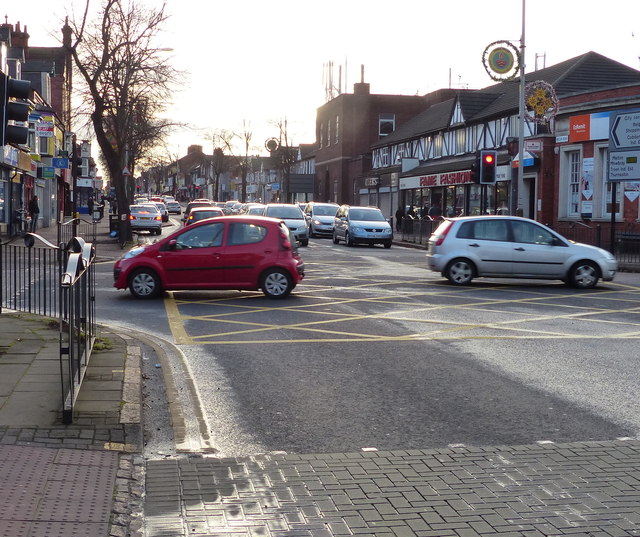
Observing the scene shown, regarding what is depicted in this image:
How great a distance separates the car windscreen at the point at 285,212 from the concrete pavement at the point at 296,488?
29.4 metres

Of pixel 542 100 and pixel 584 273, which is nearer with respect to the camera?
pixel 584 273

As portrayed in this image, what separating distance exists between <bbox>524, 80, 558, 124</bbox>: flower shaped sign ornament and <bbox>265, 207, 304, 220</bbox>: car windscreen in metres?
10.0

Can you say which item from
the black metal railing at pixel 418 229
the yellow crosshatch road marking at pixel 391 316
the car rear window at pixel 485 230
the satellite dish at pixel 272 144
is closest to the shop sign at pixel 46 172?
the black metal railing at pixel 418 229

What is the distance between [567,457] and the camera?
6.08 meters

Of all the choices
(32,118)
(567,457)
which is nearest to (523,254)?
(567,457)

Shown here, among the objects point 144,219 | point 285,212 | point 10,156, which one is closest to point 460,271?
point 285,212

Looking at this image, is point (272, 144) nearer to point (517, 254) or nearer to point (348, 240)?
point (348, 240)

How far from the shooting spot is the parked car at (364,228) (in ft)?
118

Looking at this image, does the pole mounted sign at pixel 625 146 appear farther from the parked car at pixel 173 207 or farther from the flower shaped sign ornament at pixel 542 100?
the parked car at pixel 173 207

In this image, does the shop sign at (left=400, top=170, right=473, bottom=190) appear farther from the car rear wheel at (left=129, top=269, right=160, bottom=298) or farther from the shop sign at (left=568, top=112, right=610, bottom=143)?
the car rear wheel at (left=129, top=269, right=160, bottom=298)

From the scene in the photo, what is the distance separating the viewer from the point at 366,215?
3706 centimetres

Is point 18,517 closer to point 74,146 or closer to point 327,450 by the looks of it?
point 327,450

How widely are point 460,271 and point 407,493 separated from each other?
14.5 meters

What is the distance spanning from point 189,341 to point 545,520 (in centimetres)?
Answer: 725
